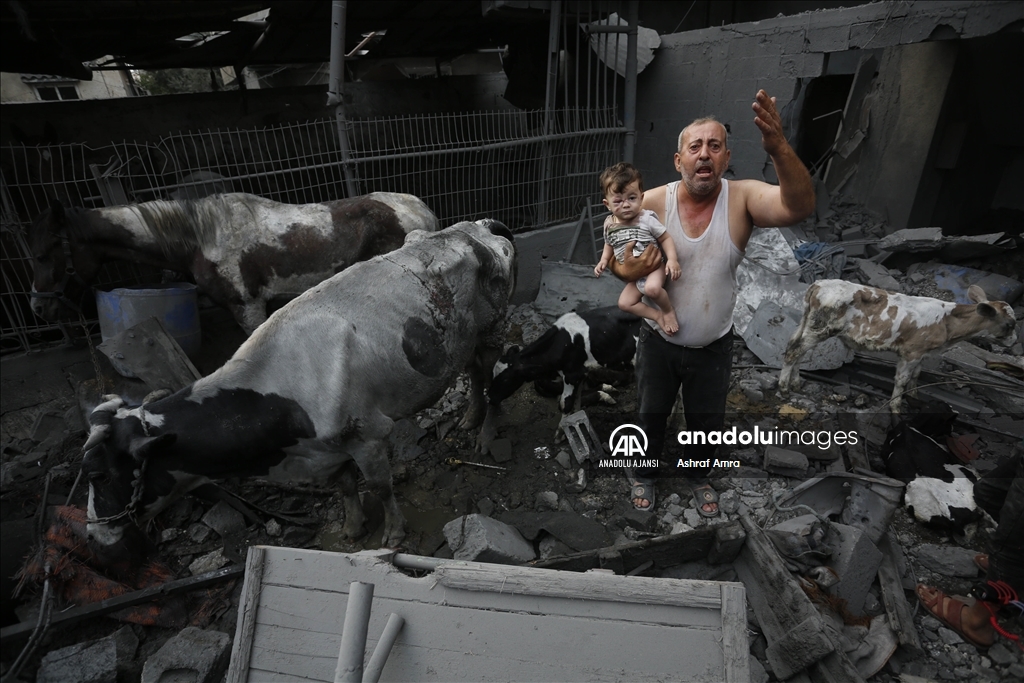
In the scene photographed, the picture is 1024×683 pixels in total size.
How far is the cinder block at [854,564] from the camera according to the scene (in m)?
3.00

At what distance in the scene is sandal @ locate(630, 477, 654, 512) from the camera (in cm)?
397

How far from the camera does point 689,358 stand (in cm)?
331

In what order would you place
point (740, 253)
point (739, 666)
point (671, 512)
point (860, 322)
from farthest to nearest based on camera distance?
point (860, 322), point (671, 512), point (740, 253), point (739, 666)

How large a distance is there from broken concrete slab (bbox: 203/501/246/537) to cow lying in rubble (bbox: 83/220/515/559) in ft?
1.95

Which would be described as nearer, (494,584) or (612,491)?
(494,584)

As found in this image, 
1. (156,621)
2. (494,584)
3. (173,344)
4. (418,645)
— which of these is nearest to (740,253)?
(494,584)

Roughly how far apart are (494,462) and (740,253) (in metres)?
2.78

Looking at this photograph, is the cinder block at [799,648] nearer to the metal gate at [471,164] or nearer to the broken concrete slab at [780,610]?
the broken concrete slab at [780,610]

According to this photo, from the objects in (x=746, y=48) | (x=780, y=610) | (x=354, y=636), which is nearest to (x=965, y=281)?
(x=746, y=48)

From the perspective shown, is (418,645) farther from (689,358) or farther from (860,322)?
(860,322)

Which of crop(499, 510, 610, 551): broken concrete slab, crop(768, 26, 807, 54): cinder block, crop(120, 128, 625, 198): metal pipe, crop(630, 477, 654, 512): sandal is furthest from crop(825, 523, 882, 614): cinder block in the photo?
crop(768, 26, 807, 54): cinder block

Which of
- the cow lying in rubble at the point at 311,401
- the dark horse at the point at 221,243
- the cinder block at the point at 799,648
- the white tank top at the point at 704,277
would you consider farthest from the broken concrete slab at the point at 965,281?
the dark horse at the point at 221,243

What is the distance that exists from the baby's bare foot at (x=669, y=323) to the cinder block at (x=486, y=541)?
1752 millimetres

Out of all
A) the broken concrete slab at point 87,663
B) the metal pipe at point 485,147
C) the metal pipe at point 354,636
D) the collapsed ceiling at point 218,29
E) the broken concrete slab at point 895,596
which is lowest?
the broken concrete slab at point 87,663
